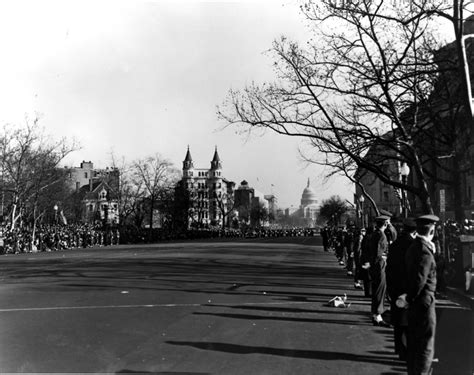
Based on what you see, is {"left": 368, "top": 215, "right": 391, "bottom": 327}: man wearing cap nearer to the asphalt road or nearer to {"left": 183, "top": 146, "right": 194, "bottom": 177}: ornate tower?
the asphalt road

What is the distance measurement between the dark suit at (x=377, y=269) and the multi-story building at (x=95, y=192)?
51565mm

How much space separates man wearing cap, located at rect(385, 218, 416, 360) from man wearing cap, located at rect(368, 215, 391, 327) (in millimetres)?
2146

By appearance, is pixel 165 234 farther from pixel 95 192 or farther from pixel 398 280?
pixel 398 280

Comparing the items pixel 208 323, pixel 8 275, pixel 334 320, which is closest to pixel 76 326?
pixel 208 323

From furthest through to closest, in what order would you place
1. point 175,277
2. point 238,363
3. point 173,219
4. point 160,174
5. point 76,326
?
1. point 173,219
2. point 160,174
3. point 175,277
4. point 76,326
5. point 238,363

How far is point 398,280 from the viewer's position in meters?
6.52

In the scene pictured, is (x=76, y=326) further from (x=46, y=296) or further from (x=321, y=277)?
(x=321, y=277)

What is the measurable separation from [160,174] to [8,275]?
56335 millimetres

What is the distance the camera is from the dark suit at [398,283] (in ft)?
20.7

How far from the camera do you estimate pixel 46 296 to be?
11.6m

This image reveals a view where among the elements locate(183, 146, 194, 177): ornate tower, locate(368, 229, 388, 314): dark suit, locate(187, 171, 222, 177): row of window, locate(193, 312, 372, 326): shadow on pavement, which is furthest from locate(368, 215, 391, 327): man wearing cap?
locate(183, 146, 194, 177): ornate tower

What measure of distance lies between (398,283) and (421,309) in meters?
1.19

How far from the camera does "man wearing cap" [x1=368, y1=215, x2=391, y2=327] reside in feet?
29.0

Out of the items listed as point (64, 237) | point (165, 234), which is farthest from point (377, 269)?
point (165, 234)
